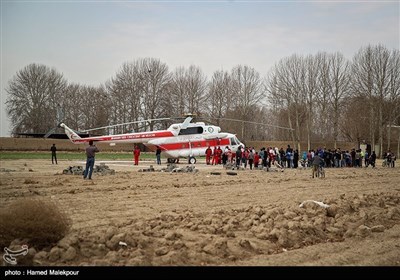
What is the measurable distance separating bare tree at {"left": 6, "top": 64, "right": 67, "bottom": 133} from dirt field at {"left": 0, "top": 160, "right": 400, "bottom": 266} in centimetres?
4465

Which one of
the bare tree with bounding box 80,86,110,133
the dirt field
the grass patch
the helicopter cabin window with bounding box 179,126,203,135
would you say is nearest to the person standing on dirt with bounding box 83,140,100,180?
the dirt field

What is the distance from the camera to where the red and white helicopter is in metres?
36.9

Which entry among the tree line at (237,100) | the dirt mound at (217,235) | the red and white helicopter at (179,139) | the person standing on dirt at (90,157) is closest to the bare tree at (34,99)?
the tree line at (237,100)

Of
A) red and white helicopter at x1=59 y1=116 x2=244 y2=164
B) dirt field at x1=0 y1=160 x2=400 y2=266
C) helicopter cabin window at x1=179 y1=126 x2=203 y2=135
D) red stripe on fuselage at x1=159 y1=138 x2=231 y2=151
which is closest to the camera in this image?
dirt field at x1=0 y1=160 x2=400 y2=266

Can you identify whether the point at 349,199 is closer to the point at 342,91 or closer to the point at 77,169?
the point at 77,169

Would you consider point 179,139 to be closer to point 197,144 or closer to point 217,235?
point 197,144

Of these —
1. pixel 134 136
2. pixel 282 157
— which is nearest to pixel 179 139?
pixel 134 136

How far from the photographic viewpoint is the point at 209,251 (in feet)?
26.6

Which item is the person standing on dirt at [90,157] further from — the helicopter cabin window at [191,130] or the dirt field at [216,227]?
the helicopter cabin window at [191,130]

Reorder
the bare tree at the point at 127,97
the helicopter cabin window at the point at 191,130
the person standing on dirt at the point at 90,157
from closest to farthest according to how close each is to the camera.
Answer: the person standing on dirt at the point at 90,157
the helicopter cabin window at the point at 191,130
the bare tree at the point at 127,97

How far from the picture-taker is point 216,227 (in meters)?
9.89

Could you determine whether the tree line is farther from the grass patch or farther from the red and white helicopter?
the grass patch

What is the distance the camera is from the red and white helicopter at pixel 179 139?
1452 inches

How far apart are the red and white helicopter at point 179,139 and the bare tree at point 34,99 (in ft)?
77.2
